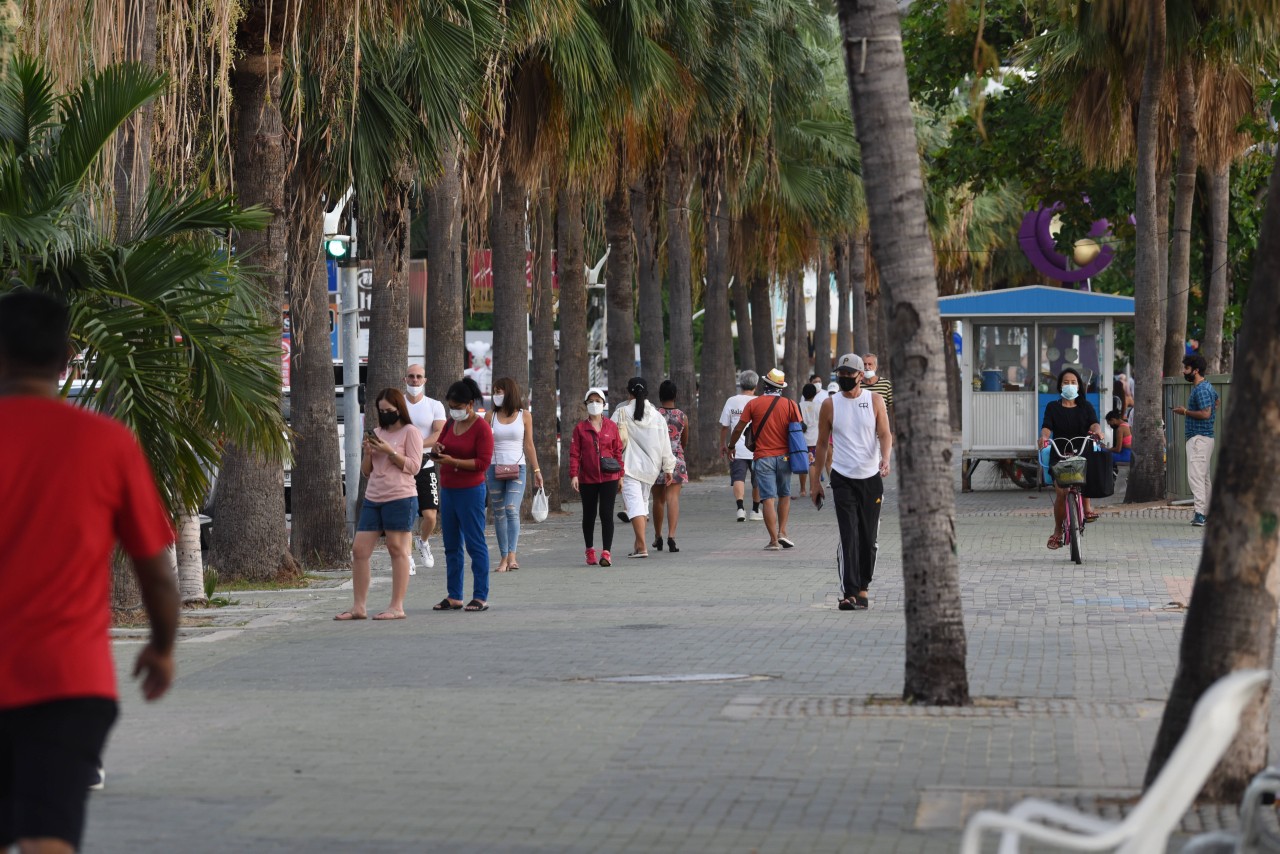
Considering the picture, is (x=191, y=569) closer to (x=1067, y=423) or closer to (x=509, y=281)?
(x=1067, y=423)

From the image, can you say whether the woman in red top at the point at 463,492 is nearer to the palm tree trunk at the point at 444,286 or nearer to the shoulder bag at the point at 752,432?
the shoulder bag at the point at 752,432

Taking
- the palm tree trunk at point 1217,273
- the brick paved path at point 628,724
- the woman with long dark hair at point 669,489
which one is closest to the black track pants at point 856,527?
the brick paved path at point 628,724

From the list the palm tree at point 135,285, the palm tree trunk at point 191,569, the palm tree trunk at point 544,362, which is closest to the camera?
the palm tree at point 135,285

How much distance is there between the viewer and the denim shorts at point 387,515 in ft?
43.9

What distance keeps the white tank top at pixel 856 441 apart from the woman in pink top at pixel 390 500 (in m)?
2.96

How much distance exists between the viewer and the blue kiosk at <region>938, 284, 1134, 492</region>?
29750 millimetres

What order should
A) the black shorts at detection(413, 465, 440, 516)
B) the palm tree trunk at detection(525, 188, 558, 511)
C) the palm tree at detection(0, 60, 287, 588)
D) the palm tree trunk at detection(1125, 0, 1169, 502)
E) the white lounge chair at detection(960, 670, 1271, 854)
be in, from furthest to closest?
the palm tree trunk at detection(525, 188, 558, 511)
the palm tree trunk at detection(1125, 0, 1169, 502)
the black shorts at detection(413, 465, 440, 516)
the palm tree at detection(0, 60, 287, 588)
the white lounge chair at detection(960, 670, 1271, 854)

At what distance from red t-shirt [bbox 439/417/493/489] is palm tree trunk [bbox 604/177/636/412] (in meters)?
15.3

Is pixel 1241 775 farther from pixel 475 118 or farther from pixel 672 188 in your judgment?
pixel 672 188

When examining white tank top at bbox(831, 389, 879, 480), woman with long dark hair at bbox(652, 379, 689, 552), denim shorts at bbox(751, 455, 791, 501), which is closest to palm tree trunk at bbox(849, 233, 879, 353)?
woman with long dark hair at bbox(652, 379, 689, 552)

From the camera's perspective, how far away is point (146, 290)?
37.2 ft

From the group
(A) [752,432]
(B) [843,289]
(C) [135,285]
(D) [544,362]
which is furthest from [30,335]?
(B) [843,289]

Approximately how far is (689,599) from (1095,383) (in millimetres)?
16777

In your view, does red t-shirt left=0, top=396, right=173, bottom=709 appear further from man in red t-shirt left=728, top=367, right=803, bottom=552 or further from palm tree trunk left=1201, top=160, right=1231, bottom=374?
palm tree trunk left=1201, top=160, right=1231, bottom=374
